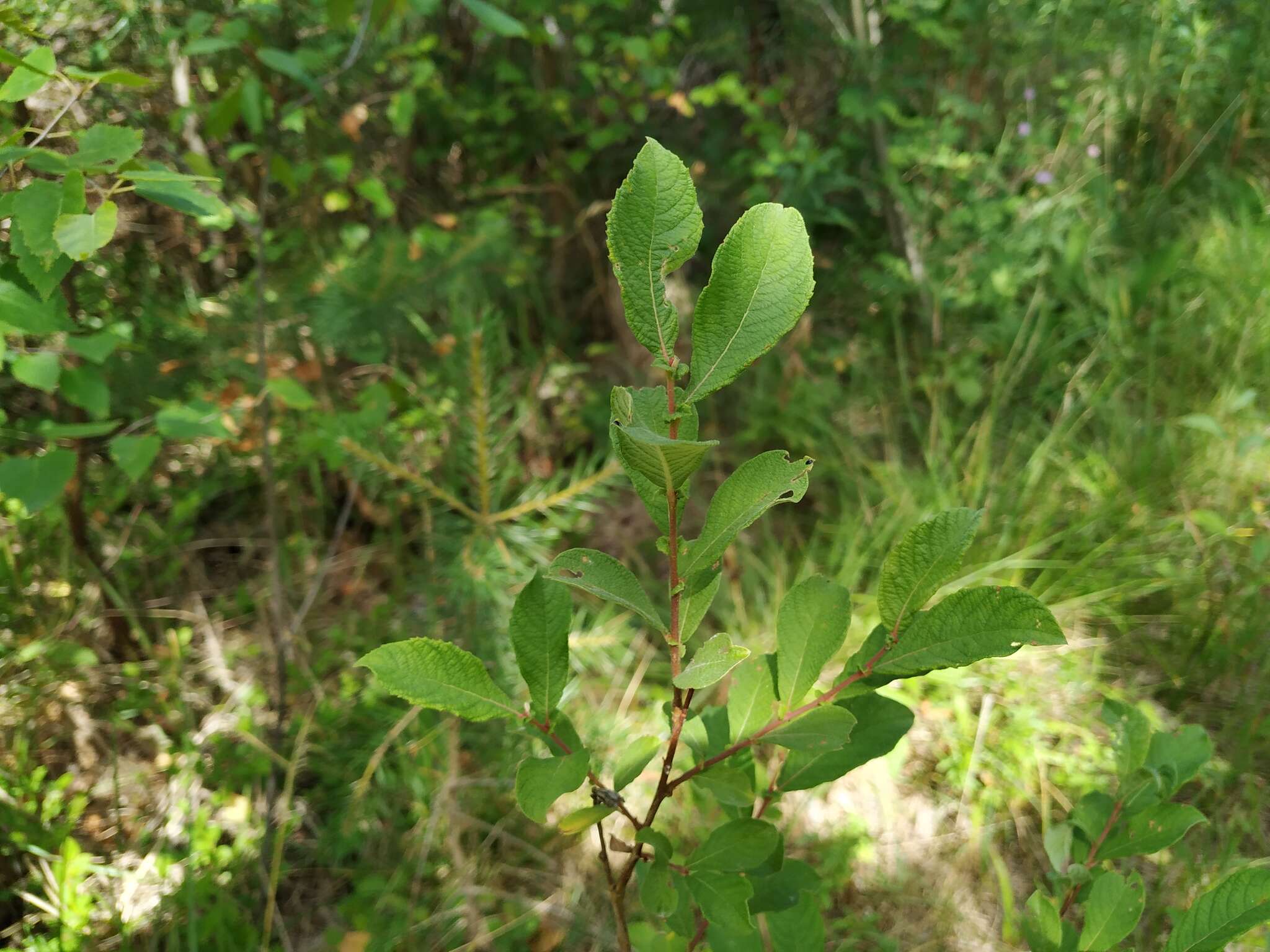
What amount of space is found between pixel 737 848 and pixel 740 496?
25 centimetres

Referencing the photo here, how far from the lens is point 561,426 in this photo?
253 centimetres

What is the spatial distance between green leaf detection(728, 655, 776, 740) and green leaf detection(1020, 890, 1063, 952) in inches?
8.8

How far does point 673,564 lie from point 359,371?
6.36 ft

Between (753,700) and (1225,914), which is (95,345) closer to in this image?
(753,700)

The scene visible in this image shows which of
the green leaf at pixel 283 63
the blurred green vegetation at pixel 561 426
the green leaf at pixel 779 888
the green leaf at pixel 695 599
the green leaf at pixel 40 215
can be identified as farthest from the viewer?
the blurred green vegetation at pixel 561 426

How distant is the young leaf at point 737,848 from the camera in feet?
1.62

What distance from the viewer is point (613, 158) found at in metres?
3.09

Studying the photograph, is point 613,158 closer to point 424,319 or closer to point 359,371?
point 424,319

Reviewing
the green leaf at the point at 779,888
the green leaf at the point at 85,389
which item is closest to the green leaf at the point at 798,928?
the green leaf at the point at 779,888

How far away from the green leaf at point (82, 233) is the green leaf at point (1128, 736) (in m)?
0.98

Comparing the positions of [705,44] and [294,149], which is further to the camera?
[705,44]

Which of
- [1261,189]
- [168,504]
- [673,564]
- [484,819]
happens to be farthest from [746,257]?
[1261,189]

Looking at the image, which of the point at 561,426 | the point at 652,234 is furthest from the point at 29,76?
the point at 561,426

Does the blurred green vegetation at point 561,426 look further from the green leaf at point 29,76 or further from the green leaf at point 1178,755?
the green leaf at point 1178,755
